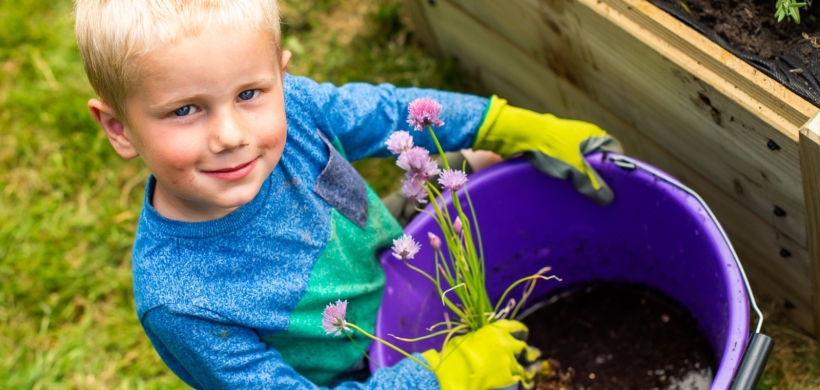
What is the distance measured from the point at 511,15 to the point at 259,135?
0.67 metres

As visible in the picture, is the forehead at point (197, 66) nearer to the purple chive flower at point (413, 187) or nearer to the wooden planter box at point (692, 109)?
the purple chive flower at point (413, 187)

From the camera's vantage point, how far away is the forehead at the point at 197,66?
0.95 meters

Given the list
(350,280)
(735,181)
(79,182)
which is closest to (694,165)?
(735,181)

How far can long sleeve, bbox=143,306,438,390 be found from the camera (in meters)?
1.15

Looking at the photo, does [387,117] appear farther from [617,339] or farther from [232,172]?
[617,339]

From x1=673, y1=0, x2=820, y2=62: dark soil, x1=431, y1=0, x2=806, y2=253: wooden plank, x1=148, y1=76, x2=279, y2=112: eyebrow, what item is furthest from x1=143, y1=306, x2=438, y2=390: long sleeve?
x1=673, y1=0, x2=820, y2=62: dark soil

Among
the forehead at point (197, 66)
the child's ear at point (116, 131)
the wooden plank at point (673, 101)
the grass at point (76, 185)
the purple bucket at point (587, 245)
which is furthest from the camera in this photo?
the grass at point (76, 185)

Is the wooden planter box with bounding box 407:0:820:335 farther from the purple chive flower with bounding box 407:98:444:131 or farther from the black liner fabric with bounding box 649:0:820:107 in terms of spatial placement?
the purple chive flower with bounding box 407:98:444:131

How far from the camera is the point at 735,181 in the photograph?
133 cm

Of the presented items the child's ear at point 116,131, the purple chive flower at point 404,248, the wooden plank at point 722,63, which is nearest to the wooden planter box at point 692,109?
the wooden plank at point 722,63

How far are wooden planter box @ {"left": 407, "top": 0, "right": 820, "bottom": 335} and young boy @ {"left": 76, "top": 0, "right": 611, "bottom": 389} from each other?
0.13 metres

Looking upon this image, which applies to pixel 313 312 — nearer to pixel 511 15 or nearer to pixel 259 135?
pixel 259 135

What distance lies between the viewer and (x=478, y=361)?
1229 millimetres

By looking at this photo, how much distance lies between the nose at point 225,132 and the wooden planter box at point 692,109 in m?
0.60
